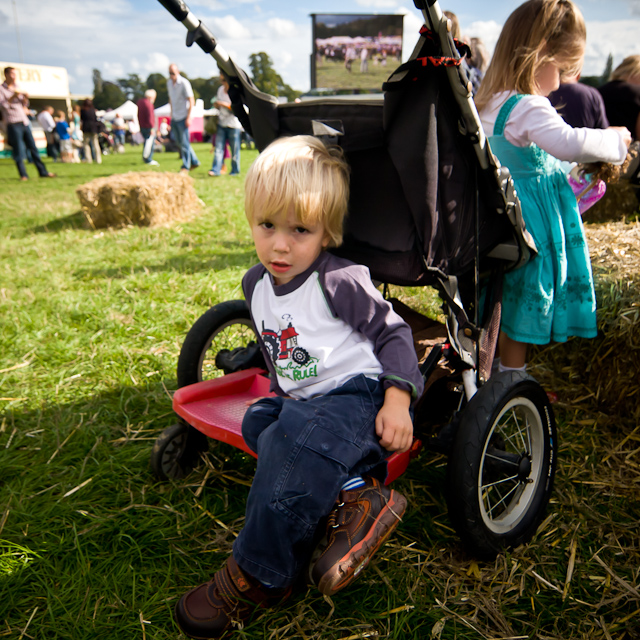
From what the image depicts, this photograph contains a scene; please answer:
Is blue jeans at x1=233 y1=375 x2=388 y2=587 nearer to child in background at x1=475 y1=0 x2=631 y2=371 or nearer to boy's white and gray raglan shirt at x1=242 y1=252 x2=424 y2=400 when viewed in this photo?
boy's white and gray raglan shirt at x1=242 y1=252 x2=424 y2=400

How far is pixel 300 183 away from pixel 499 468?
111 centimetres

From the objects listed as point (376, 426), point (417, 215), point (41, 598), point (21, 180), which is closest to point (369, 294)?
point (417, 215)

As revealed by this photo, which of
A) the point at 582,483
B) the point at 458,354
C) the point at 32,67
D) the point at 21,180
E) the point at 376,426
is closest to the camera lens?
the point at 376,426

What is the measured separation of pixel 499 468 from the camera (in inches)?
68.2

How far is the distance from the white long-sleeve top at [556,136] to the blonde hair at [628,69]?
3135 mm

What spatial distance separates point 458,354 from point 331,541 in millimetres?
733

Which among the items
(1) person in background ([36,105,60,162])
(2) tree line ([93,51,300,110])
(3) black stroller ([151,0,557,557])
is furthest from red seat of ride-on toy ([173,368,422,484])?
(2) tree line ([93,51,300,110])

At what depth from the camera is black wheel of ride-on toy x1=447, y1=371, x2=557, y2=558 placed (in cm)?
159

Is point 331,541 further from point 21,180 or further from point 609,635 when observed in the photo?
point 21,180

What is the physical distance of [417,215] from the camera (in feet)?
5.36

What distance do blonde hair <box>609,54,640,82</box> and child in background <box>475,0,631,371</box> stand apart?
2823mm

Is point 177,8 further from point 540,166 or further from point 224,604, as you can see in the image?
point 224,604

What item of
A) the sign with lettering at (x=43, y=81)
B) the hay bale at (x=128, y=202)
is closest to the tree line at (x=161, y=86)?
the sign with lettering at (x=43, y=81)

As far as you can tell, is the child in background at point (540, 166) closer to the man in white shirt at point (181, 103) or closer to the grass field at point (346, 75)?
the man in white shirt at point (181, 103)
